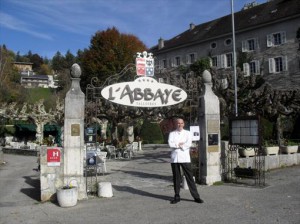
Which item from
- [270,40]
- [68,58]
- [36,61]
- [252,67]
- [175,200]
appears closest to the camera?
[175,200]

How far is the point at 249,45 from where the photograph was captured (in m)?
45.0

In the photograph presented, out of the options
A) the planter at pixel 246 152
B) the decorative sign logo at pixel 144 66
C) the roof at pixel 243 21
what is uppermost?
the roof at pixel 243 21

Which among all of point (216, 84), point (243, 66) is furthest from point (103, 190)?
point (243, 66)

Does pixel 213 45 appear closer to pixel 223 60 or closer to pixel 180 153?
pixel 223 60

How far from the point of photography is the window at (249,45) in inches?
1742

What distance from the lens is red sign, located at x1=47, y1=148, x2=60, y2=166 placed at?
30.3 ft

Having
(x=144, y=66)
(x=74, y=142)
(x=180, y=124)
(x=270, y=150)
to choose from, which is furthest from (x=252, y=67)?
(x=74, y=142)

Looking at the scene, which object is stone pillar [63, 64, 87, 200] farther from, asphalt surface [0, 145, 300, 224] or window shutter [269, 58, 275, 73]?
window shutter [269, 58, 275, 73]

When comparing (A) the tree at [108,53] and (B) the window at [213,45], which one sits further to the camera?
(B) the window at [213,45]

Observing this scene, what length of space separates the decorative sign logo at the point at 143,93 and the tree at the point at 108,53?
115ft

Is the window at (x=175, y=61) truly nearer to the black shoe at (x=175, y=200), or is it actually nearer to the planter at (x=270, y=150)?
the planter at (x=270, y=150)

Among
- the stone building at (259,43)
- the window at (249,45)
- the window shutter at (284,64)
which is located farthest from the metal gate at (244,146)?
the window at (249,45)

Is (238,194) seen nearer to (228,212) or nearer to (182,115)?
(228,212)

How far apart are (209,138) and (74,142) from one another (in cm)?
416
